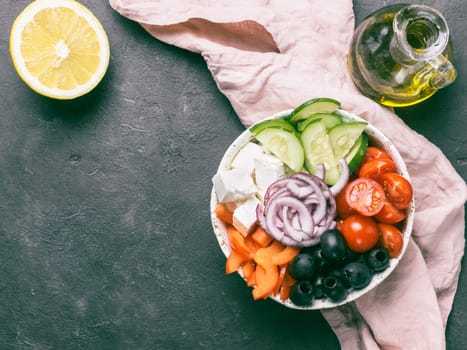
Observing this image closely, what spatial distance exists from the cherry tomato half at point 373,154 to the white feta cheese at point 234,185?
276mm

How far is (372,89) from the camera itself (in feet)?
5.40

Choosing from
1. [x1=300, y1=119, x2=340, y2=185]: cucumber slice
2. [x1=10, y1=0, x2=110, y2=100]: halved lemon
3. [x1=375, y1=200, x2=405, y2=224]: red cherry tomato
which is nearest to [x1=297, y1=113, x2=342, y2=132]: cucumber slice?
[x1=300, y1=119, x2=340, y2=185]: cucumber slice

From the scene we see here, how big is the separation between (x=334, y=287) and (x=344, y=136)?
1.15ft

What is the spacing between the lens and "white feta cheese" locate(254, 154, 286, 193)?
1.50 m

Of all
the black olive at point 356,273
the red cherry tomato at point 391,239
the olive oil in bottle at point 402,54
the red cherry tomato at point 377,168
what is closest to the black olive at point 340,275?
the black olive at point 356,273

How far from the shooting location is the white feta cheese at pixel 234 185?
4.84 feet

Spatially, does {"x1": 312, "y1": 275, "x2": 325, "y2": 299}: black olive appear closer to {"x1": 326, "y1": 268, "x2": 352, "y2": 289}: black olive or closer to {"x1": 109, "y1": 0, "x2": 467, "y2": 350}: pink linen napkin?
{"x1": 326, "y1": 268, "x2": 352, "y2": 289}: black olive

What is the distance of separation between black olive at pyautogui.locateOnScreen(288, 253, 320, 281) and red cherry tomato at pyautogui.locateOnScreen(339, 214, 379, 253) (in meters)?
0.09

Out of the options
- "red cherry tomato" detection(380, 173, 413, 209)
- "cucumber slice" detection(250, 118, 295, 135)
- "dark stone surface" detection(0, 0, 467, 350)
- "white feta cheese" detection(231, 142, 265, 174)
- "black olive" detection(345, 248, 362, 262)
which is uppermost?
"cucumber slice" detection(250, 118, 295, 135)

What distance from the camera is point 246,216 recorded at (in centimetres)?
149

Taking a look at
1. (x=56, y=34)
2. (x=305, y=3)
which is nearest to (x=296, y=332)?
(x=305, y=3)

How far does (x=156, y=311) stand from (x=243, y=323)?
247 millimetres

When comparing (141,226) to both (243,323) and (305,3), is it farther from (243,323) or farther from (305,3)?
(305,3)

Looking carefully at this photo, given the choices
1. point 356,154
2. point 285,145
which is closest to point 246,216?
point 285,145
